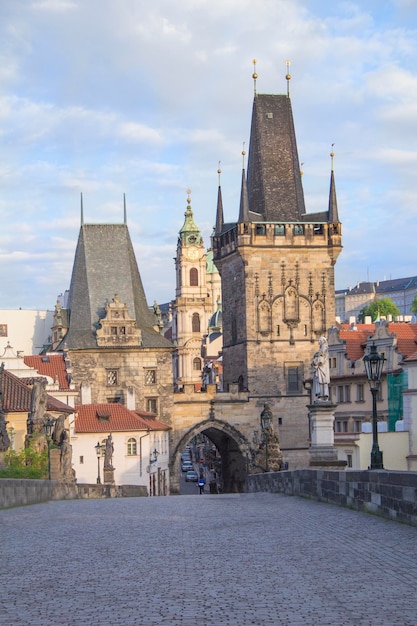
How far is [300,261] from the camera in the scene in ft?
265

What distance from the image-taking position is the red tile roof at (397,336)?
218 ft

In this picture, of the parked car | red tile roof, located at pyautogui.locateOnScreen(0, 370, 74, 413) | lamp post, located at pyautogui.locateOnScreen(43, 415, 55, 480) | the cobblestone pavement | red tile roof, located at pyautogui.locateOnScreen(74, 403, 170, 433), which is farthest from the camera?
the parked car

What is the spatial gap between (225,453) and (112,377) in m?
10.5

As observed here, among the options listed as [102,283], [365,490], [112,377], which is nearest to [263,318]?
[112,377]

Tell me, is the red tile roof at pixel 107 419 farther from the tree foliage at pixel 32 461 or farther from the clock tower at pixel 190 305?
the clock tower at pixel 190 305

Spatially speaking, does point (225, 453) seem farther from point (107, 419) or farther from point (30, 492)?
point (30, 492)

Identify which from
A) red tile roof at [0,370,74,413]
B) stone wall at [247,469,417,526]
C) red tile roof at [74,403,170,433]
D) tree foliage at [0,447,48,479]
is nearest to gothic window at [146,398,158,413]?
red tile roof at [74,403,170,433]

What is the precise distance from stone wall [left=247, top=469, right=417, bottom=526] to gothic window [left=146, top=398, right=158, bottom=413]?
4889 centimetres

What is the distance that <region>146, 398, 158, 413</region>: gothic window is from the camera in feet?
254

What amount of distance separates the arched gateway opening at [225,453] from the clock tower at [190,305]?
254ft

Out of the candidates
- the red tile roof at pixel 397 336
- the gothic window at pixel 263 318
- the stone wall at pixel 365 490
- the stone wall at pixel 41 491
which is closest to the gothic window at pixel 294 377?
the gothic window at pixel 263 318

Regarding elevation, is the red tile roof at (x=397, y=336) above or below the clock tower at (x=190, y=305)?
below

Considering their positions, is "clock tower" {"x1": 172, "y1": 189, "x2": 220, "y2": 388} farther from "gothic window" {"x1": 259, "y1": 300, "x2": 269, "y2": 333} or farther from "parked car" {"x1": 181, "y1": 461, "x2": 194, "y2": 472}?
"gothic window" {"x1": 259, "y1": 300, "x2": 269, "y2": 333}

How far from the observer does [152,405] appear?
77625 millimetres
